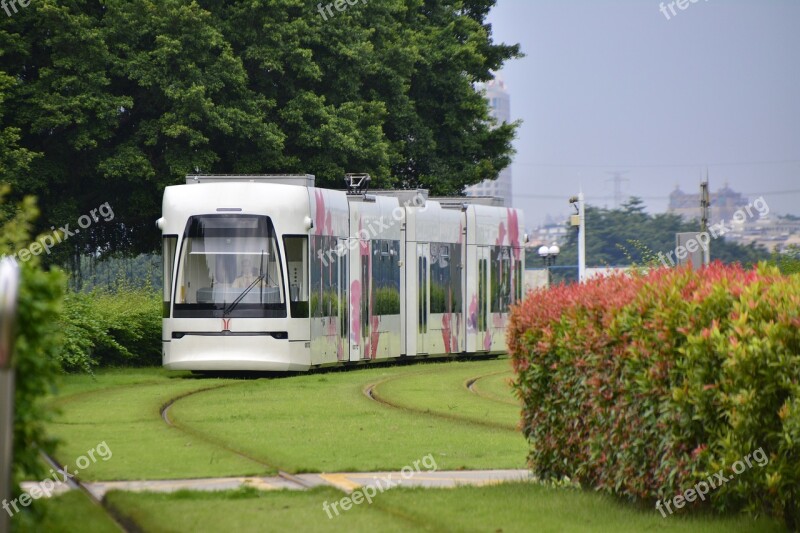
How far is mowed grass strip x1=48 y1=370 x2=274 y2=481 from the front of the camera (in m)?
12.8

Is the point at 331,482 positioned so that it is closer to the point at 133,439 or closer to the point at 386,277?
the point at 133,439

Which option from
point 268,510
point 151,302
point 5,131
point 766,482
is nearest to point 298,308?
point 151,302

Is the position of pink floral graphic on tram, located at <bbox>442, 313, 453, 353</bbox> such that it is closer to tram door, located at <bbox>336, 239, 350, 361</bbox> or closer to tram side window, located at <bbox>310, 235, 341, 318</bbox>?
tram door, located at <bbox>336, 239, 350, 361</bbox>

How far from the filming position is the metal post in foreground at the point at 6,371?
483 centimetres

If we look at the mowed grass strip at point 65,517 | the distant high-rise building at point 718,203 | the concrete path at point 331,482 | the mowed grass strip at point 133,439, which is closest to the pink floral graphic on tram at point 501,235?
the mowed grass strip at point 133,439

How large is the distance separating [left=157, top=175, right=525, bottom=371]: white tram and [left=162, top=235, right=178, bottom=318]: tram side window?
2 centimetres

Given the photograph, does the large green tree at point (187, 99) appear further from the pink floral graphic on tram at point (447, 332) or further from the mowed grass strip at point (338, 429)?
the mowed grass strip at point (338, 429)

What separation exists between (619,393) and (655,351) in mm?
655

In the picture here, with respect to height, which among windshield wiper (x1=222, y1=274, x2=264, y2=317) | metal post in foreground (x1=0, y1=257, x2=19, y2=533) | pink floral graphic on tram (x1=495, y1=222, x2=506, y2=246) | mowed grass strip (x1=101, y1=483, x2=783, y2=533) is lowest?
mowed grass strip (x1=101, y1=483, x2=783, y2=533)

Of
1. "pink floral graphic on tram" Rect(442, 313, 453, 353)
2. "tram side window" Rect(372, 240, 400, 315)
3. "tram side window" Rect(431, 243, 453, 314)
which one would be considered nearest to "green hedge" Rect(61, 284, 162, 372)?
"tram side window" Rect(372, 240, 400, 315)
